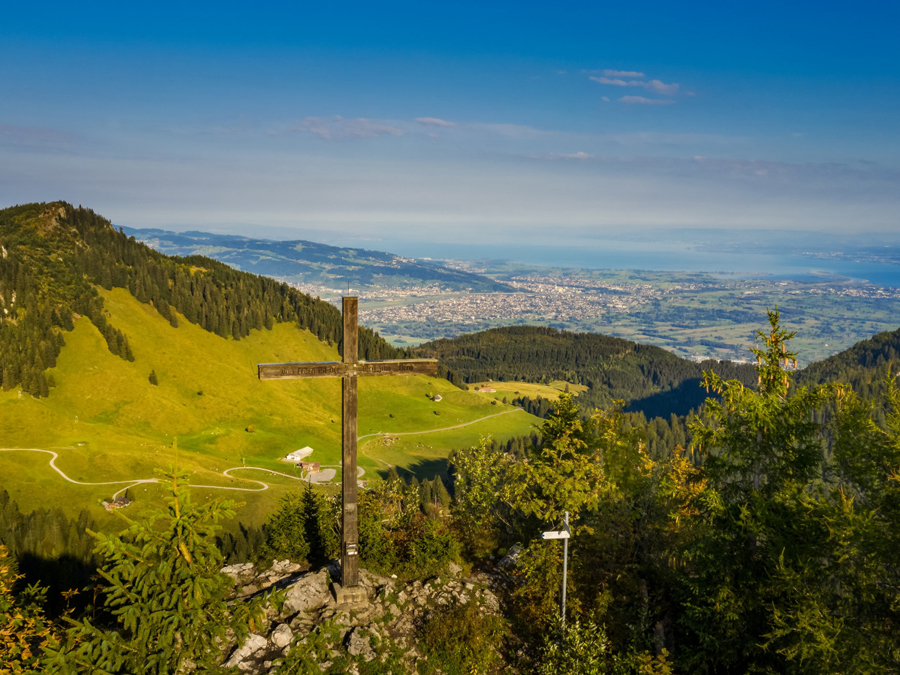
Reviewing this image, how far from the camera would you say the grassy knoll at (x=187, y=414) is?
7512cm

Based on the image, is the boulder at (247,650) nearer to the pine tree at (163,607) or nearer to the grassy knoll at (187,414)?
the pine tree at (163,607)

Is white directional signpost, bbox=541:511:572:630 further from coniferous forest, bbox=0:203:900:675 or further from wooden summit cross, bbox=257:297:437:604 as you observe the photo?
wooden summit cross, bbox=257:297:437:604

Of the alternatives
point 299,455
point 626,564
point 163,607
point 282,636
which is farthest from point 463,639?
point 299,455

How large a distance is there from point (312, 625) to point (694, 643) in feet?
38.3

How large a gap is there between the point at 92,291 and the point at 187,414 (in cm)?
4023

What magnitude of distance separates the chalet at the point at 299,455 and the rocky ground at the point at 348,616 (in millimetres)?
86045

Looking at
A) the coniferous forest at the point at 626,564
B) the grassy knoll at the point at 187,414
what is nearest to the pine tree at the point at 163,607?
the coniferous forest at the point at 626,564

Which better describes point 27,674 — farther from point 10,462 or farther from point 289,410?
→ point 289,410

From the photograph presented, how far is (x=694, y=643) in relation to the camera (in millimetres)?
16906

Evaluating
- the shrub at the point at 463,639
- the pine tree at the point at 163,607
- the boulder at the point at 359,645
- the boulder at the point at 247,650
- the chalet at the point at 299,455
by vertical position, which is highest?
the pine tree at the point at 163,607

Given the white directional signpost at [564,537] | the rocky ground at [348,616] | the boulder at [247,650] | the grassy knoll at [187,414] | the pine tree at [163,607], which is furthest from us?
the grassy knoll at [187,414]

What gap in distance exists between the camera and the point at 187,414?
108 metres

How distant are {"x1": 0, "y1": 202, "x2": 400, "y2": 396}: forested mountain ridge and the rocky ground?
323ft

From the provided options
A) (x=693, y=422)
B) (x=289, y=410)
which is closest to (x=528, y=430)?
(x=289, y=410)
